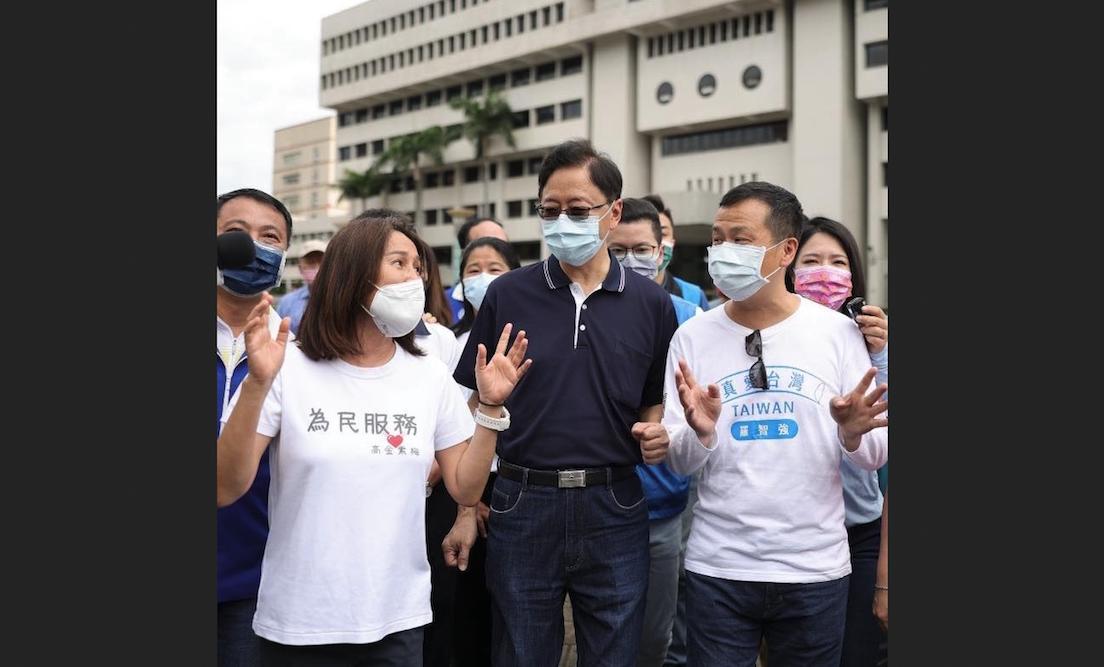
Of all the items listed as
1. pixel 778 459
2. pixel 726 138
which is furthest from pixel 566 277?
pixel 726 138

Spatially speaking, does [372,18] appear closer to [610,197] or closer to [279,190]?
[279,190]

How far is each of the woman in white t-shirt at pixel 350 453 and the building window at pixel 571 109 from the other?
3859 centimetres

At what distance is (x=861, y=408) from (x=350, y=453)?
4.97ft

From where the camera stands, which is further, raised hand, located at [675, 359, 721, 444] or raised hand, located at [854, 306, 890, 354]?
raised hand, located at [854, 306, 890, 354]

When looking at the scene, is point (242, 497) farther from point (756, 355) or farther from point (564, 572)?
point (756, 355)

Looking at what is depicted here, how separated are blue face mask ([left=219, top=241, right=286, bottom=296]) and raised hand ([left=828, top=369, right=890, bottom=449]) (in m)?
1.95

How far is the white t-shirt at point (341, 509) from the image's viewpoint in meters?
2.31

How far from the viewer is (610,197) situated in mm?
3168

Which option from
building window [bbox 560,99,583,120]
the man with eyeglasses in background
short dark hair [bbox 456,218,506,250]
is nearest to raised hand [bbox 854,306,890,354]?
the man with eyeglasses in background

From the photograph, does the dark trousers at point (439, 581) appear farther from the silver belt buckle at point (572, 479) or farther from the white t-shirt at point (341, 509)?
the white t-shirt at point (341, 509)

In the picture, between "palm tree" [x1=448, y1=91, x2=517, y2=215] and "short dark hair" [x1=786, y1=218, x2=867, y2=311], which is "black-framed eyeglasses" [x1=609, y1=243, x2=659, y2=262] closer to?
"short dark hair" [x1=786, y1=218, x2=867, y2=311]

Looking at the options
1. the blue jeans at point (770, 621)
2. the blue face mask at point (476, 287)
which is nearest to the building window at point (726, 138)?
the blue face mask at point (476, 287)

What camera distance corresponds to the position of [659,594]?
366 cm

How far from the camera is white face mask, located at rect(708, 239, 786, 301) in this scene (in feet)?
9.41
